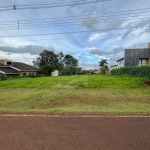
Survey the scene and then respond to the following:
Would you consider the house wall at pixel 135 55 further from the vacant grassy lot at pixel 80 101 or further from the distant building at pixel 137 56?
the vacant grassy lot at pixel 80 101

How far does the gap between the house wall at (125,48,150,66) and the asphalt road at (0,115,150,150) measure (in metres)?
22.4

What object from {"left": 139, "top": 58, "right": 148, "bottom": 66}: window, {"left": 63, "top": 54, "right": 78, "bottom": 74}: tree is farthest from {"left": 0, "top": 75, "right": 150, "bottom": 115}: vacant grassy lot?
{"left": 63, "top": 54, "right": 78, "bottom": 74}: tree

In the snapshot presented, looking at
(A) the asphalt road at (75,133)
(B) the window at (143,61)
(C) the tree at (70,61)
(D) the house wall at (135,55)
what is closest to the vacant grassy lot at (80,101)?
(A) the asphalt road at (75,133)

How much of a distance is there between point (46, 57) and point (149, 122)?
52.4 metres

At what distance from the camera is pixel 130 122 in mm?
3760

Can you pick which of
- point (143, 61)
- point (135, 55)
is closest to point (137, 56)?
point (135, 55)

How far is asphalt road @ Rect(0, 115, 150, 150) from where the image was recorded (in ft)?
8.42

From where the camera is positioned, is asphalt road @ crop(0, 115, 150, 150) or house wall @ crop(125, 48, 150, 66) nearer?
asphalt road @ crop(0, 115, 150, 150)

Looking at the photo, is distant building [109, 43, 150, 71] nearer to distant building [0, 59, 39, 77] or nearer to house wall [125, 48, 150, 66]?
house wall [125, 48, 150, 66]

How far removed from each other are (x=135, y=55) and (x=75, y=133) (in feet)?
80.8

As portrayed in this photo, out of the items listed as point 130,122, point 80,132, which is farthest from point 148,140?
point 80,132

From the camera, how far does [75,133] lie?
3.09 meters

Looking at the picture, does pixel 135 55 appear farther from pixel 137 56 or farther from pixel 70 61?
pixel 70 61

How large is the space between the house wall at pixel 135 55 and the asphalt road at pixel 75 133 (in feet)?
73.6
